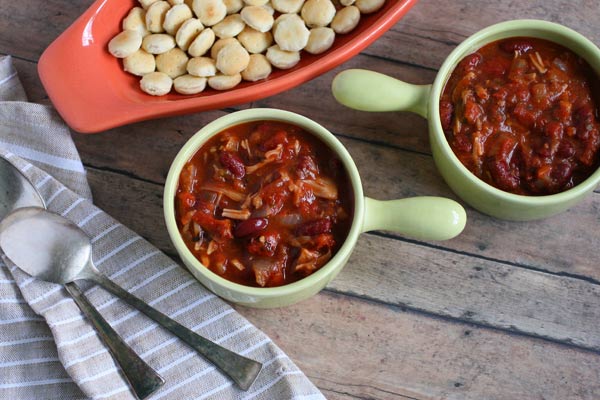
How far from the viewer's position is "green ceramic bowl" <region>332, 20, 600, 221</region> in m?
1.69

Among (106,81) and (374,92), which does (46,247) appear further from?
(374,92)

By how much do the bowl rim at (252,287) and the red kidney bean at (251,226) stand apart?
0.10 metres

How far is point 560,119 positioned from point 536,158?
0.34ft

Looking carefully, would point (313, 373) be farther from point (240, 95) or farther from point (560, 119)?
point (560, 119)

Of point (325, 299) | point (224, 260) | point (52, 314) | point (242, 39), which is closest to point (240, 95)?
point (242, 39)

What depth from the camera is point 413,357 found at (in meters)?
→ 1.81

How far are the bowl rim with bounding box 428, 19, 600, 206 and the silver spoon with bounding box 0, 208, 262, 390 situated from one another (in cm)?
69

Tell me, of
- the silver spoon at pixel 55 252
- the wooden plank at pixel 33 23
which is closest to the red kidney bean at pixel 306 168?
the silver spoon at pixel 55 252

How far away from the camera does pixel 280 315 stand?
184cm

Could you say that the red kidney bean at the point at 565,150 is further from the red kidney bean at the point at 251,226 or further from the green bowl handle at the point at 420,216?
the red kidney bean at the point at 251,226

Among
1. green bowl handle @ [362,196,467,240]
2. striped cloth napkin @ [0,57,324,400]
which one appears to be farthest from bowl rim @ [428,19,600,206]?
striped cloth napkin @ [0,57,324,400]

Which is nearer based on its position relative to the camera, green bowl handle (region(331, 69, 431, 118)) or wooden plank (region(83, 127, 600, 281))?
green bowl handle (region(331, 69, 431, 118))

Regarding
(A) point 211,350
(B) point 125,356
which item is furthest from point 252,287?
(B) point 125,356

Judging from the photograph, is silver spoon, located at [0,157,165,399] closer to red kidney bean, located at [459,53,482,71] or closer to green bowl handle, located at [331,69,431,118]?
green bowl handle, located at [331,69,431,118]
